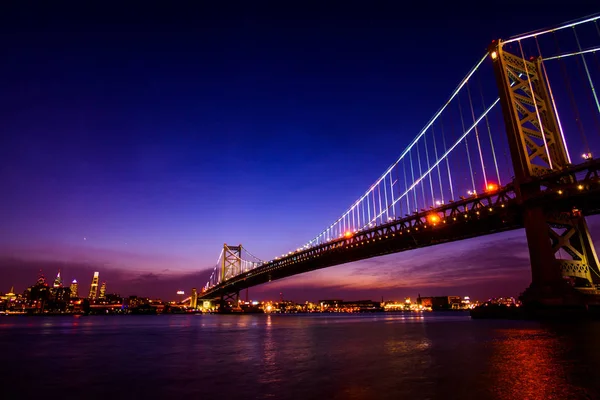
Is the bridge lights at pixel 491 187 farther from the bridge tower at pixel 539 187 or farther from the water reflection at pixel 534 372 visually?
the water reflection at pixel 534 372

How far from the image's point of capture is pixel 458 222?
36938mm

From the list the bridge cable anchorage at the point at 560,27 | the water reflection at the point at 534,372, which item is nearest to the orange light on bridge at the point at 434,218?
the bridge cable anchorage at the point at 560,27

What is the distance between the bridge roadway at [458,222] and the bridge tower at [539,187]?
0.86 metres

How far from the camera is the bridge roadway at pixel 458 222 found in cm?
2628

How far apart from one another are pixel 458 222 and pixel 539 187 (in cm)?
973

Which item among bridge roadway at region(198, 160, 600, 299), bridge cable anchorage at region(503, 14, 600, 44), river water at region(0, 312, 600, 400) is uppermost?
bridge cable anchorage at region(503, 14, 600, 44)

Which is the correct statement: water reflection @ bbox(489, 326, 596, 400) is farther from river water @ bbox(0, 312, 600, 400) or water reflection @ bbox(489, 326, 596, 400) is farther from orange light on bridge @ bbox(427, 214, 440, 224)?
orange light on bridge @ bbox(427, 214, 440, 224)

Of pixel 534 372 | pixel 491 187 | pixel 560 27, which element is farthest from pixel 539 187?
pixel 534 372

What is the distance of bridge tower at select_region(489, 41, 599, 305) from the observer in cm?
2616

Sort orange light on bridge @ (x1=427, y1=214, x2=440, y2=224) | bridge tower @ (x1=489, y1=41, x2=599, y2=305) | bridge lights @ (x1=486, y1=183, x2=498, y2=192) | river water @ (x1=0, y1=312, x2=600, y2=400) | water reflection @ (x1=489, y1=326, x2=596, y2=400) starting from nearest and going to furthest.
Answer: water reflection @ (x1=489, y1=326, x2=596, y2=400), river water @ (x1=0, y1=312, x2=600, y2=400), bridge tower @ (x1=489, y1=41, x2=599, y2=305), bridge lights @ (x1=486, y1=183, x2=498, y2=192), orange light on bridge @ (x1=427, y1=214, x2=440, y2=224)

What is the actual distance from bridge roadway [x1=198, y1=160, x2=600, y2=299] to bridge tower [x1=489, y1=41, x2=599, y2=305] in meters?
0.86

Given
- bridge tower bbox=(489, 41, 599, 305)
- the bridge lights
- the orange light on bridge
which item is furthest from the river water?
the orange light on bridge

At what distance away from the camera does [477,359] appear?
37.9 feet

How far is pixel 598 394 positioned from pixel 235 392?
6884 mm
